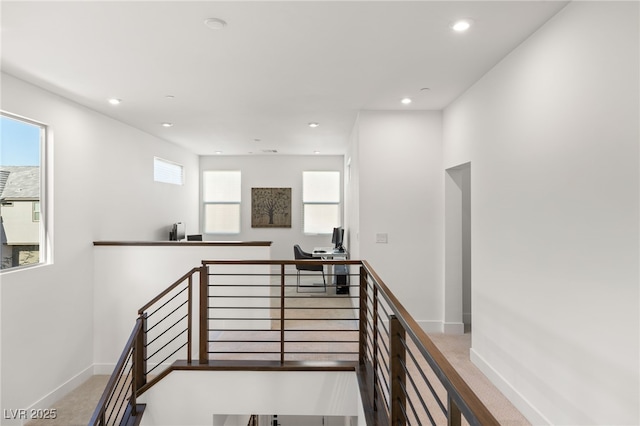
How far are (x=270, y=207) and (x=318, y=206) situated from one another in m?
1.09

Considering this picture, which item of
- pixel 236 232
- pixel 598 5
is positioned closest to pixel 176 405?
pixel 598 5

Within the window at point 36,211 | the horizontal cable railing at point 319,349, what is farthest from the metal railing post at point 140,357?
the window at point 36,211

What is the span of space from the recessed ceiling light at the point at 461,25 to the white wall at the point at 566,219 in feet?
1.62

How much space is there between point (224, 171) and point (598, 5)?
7.51 metres

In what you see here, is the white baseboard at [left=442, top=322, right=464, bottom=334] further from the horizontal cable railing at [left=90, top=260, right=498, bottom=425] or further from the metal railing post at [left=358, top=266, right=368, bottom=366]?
the metal railing post at [left=358, top=266, right=368, bottom=366]

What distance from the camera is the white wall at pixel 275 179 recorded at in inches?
333

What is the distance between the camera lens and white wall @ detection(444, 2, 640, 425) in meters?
1.79

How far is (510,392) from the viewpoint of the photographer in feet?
9.40

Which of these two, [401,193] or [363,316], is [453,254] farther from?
[363,316]

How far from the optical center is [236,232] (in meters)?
8.45

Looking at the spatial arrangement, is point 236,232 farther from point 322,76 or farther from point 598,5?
point 598,5

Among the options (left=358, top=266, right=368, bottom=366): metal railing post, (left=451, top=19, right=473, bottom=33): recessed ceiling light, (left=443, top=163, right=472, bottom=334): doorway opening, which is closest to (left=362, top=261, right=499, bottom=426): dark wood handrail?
(left=358, top=266, right=368, bottom=366): metal railing post

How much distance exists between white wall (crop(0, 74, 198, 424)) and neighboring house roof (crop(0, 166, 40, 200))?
15cm

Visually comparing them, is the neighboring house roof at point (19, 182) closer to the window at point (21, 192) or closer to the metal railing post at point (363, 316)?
the window at point (21, 192)
